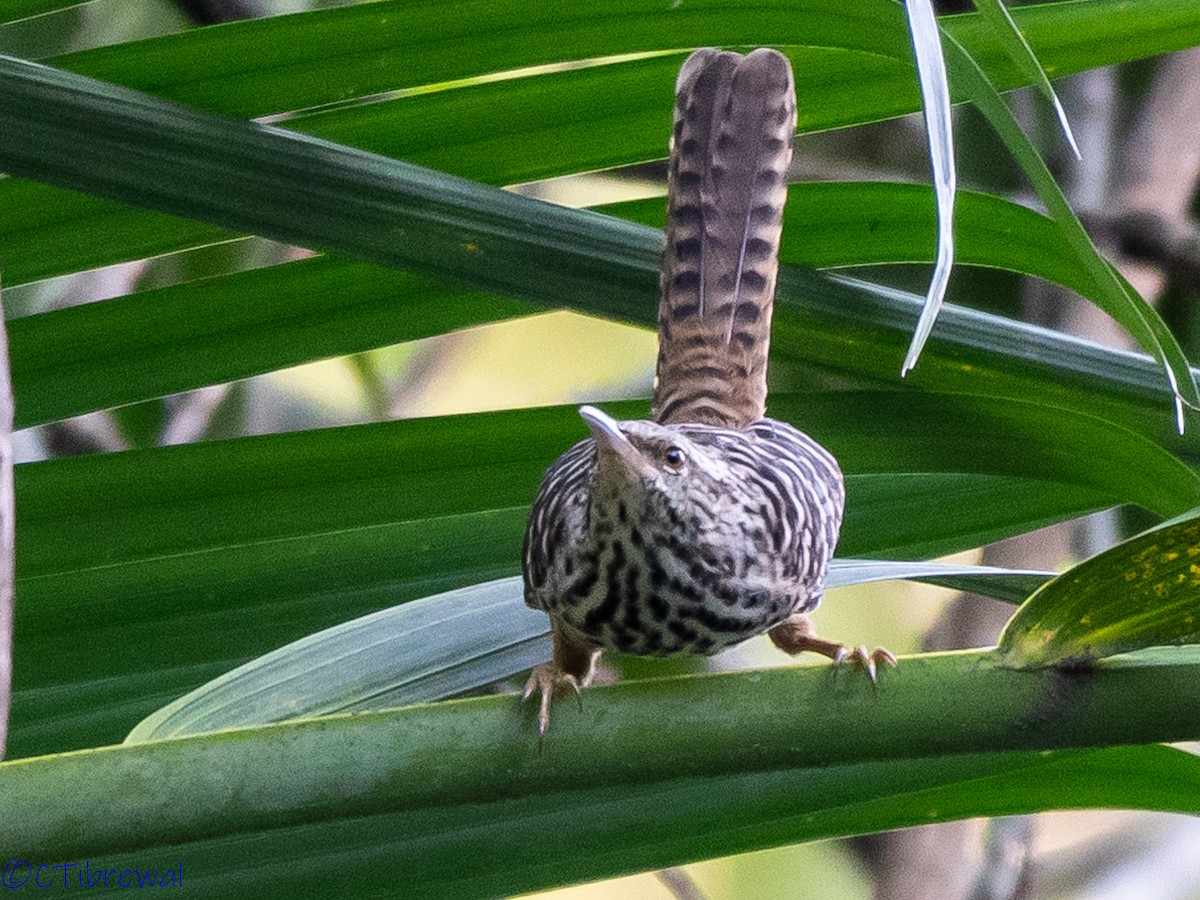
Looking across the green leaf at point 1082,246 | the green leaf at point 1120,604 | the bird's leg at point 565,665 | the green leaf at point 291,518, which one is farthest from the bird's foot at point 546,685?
the green leaf at point 1082,246

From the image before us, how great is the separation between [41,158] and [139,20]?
5.50 feet

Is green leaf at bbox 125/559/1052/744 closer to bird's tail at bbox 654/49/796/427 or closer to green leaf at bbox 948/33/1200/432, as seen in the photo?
green leaf at bbox 948/33/1200/432

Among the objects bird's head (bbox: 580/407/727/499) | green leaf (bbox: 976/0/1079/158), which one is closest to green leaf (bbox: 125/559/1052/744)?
bird's head (bbox: 580/407/727/499)

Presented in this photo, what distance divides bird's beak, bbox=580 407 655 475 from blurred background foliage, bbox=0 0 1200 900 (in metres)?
0.12

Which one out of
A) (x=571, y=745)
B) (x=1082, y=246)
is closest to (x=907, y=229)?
(x=1082, y=246)

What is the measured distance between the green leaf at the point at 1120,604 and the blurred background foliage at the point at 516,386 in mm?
257

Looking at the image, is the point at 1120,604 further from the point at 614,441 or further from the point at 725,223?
the point at 725,223

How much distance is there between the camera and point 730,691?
2.37ft

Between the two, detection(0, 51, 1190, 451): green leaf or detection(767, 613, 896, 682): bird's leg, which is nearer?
detection(0, 51, 1190, 451): green leaf

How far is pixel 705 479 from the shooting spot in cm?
110

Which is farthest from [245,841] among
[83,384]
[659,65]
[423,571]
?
[659,65]

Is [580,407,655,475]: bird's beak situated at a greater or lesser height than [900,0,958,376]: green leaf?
greater

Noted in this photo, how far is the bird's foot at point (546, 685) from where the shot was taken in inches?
27.7

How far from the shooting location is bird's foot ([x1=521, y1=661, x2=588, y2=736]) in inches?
A: 27.7
